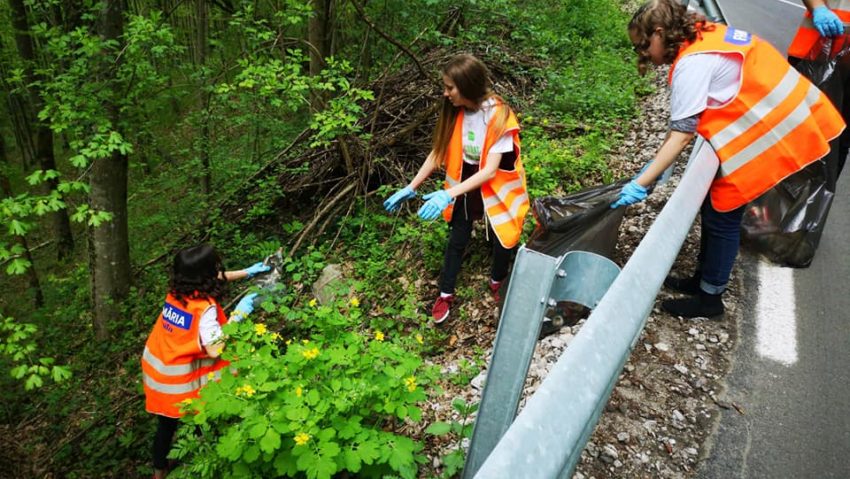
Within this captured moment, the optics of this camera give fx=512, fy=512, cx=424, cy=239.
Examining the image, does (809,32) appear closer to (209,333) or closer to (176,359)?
(209,333)

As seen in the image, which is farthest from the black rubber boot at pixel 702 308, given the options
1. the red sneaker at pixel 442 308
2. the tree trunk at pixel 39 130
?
the tree trunk at pixel 39 130

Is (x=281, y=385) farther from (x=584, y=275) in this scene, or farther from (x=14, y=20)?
(x=14, y=20)

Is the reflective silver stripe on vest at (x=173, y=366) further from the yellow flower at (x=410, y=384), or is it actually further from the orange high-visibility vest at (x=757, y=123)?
the orange high-visibility vest at (x=757, y=123)

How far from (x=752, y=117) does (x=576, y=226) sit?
1.09 m

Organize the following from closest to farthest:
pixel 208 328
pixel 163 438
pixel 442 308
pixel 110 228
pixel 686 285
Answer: pixel 686 285
pixel 208 328
pixel 163 438
pixel 442 308
pixel 110 228

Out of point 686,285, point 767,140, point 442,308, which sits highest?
point 767,140

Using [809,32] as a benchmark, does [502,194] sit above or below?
below

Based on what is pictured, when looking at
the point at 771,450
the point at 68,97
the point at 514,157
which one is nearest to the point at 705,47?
the point at 514,157

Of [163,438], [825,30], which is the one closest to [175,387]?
[163,438]

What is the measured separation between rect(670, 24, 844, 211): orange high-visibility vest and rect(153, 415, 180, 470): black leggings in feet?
12.7

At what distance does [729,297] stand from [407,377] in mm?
2032

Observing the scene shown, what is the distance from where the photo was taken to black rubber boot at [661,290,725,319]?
2896 millimetres

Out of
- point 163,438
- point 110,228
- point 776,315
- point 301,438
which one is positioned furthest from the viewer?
point 110,228

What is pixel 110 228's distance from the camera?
19.8 ft
